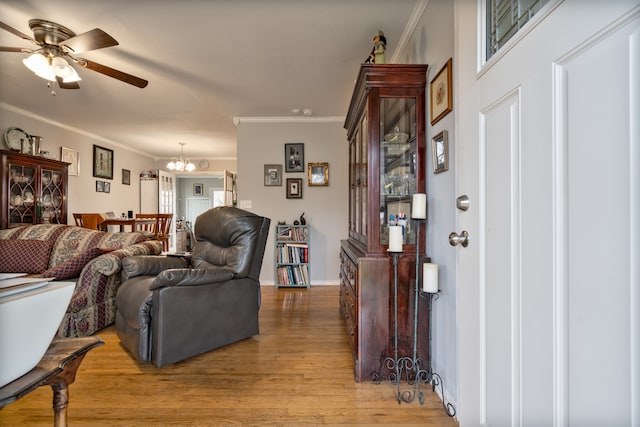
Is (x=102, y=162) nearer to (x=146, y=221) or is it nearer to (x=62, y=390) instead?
(x=146, y=221)

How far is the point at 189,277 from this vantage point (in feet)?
6.88

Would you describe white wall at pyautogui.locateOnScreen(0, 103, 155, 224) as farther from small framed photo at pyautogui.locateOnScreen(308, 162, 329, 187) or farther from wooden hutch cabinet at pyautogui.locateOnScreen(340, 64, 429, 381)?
wooden hutch cabinet at pyautogui.locateOnScreen(340, 64, 429, 381)

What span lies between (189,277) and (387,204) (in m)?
1.44

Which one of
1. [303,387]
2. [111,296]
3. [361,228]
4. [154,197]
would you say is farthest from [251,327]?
[154,197]

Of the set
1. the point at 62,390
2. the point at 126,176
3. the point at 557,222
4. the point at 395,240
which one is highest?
the point at 126,176

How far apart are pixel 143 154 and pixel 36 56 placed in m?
5.53

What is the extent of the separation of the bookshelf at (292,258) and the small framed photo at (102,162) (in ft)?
12.7

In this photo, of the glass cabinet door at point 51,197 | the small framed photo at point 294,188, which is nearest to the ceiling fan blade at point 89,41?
the small framed photo at point 294,188

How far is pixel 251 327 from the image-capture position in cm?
249

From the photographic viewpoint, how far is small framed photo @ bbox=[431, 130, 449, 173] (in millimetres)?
1639

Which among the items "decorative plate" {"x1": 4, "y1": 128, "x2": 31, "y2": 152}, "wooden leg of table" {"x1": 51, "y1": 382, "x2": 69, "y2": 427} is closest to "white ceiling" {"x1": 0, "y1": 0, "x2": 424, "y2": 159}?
"decorative plate" {"x1": 4, "y1": 128, "x2": 31, "y2": 152}

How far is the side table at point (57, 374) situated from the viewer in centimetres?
64

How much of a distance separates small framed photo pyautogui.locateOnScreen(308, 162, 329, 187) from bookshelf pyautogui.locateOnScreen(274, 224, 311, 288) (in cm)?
66

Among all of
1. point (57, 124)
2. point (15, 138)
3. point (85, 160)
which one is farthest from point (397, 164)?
point (85, 160)
